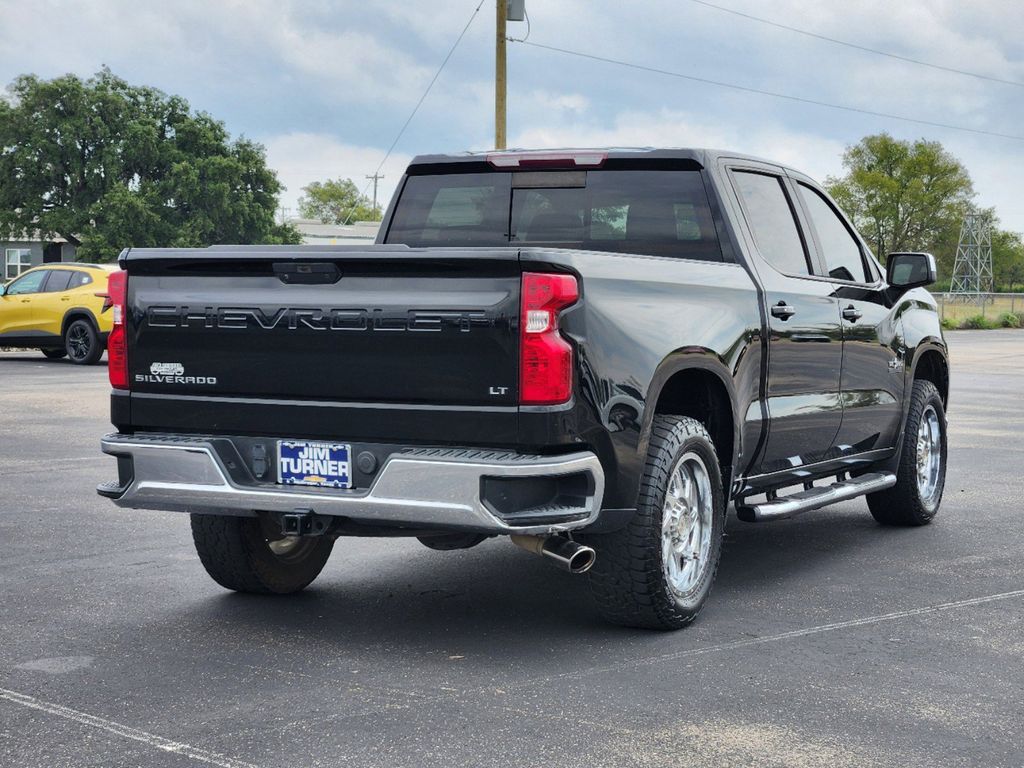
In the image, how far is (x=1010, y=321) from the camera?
60719 millimetres

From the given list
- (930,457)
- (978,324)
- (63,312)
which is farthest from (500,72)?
(978,324)

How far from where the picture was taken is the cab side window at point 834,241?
7.51m

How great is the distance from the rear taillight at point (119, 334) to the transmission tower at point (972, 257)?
101 metres

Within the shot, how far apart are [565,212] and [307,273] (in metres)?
1.94

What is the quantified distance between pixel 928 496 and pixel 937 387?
0.83 m

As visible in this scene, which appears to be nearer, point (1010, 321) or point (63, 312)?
point (63, 312)

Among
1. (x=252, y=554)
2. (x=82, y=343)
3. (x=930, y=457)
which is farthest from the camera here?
(x=82, y=343)

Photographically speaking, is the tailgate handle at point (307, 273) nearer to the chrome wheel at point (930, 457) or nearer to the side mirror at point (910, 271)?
the side mirror at point (910, 271)

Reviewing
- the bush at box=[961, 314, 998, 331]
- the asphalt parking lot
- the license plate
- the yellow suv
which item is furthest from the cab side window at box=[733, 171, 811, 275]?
the bush at box=[961, 314, 998, 331]

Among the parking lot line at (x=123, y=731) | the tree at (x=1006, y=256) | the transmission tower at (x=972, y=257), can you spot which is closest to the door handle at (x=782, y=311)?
the parking lot line at (x=123, y=731)

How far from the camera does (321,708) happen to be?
4.54m

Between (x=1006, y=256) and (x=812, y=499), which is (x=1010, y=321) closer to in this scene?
(x=812, y=499)

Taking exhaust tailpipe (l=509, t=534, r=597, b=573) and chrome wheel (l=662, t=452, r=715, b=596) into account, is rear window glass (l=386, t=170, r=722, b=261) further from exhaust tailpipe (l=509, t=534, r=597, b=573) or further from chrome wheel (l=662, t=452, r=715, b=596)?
exhaust tailpipe (l=509, t=534, r=597, b=573)

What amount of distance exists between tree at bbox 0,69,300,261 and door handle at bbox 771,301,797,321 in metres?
60.3
